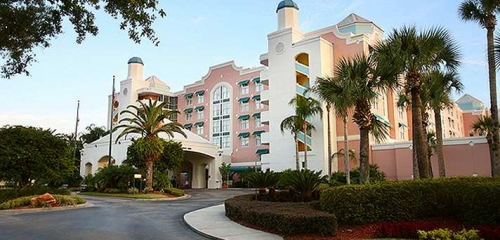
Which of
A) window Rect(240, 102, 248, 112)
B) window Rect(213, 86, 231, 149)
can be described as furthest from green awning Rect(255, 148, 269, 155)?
window Rect(240, 102, 248, 112)

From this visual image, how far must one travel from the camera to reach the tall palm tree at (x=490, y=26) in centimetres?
1597

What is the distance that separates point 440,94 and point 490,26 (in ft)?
23.0

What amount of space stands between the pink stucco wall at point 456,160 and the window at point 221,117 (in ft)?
92.5

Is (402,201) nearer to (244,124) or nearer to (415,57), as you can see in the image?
(415,57)

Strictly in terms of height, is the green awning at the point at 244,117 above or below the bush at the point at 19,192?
above

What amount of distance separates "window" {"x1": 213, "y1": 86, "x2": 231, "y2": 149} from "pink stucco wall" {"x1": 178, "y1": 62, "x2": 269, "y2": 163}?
32.9 inches

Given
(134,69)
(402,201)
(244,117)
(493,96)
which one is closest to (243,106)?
(244,117)

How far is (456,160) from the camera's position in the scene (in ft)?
114

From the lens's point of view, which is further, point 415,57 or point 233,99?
point 233,99

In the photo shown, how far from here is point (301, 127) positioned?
37562mm

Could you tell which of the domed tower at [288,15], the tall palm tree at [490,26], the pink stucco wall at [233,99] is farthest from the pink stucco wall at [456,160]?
the pink stucco wall at [233,99]

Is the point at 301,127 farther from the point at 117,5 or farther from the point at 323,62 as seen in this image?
the point at 117,5

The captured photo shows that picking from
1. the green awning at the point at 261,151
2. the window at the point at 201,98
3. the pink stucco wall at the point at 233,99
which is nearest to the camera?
the green awning at the point at 261,151

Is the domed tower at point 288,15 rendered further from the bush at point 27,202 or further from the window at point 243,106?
the bush at point 27,202
